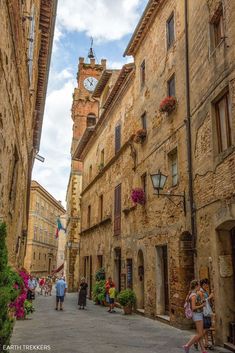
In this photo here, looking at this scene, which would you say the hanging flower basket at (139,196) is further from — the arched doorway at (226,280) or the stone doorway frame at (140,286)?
the arched doorway at (226,280)

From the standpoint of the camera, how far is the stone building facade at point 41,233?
50.4 m

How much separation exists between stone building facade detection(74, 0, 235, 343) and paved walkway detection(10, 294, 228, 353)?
96 cm

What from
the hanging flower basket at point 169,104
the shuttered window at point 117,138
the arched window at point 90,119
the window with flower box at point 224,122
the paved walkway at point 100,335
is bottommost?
the paved walkway at point 100,335

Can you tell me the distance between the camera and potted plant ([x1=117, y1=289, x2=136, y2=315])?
14555mm

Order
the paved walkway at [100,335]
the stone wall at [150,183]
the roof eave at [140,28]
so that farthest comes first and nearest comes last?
the roof eave at [140,28] < the stone wall at [150,183] < the paved walkway at [100,335]

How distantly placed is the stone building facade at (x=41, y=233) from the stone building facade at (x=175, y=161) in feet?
105

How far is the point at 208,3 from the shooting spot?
33.1 ft

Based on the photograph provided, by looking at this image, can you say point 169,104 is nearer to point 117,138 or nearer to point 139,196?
point 139,196

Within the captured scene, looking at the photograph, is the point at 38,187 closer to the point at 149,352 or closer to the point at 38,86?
the point at 38,86

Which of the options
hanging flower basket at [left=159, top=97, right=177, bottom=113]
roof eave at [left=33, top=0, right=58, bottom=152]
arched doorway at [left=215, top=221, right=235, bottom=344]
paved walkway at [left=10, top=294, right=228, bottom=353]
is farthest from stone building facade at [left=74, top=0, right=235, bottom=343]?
roof eave at [left=33, top=0, right=58, bottom=152]

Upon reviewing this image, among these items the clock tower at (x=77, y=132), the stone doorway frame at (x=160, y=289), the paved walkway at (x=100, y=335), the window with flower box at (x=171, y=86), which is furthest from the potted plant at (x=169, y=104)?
the clock tower at (x=77, y=132)

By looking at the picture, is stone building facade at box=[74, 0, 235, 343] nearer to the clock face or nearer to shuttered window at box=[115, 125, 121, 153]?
shuttered window at box=[115, 125, 121, 153]

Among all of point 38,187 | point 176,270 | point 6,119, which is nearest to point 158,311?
point 176,270

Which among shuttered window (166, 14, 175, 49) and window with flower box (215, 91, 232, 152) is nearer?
window with flower box (215, 91, 232, 152)
